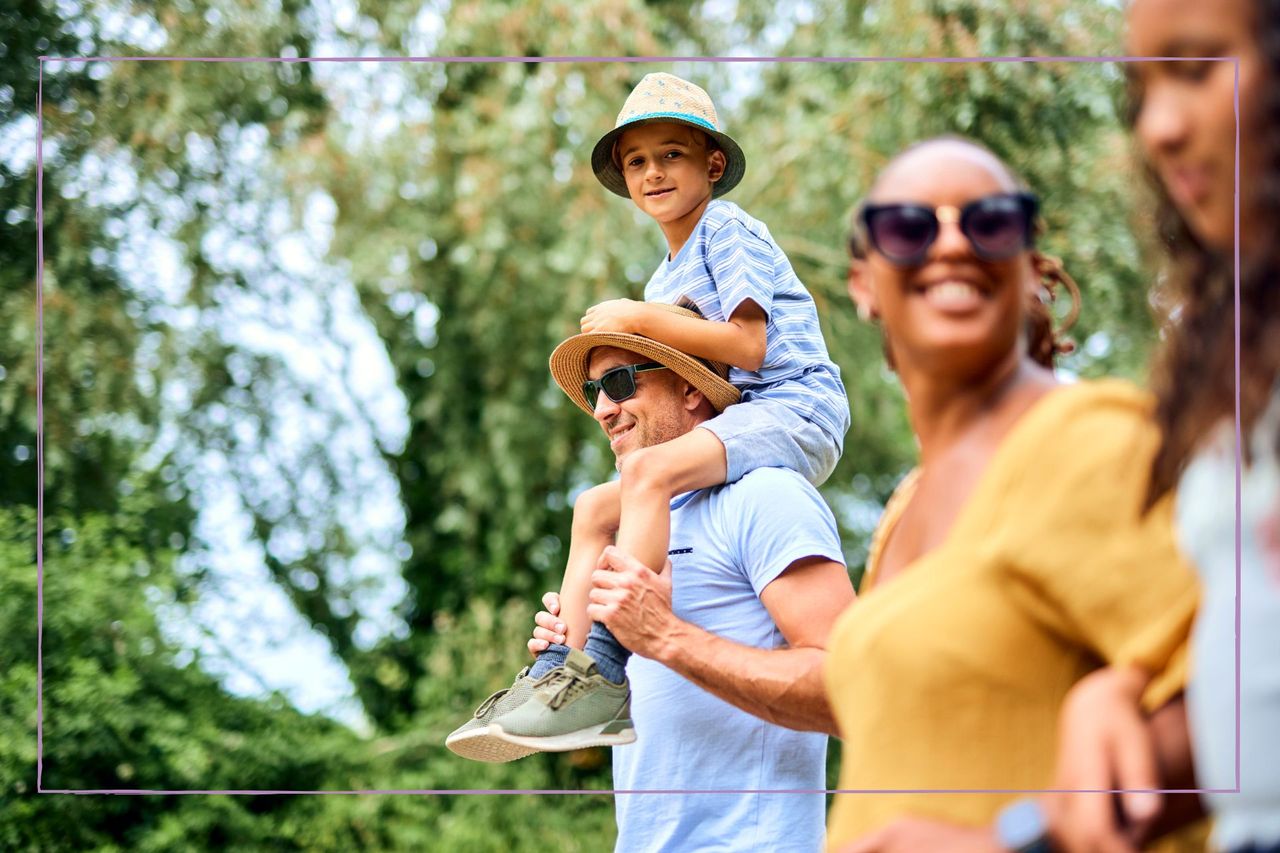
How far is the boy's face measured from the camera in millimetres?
3344

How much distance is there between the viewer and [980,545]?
1.67m

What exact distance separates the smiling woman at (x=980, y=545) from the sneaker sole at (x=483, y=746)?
3.92ft

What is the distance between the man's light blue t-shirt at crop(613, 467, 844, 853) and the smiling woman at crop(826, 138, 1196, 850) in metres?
1.09

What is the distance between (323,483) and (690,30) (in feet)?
11.9

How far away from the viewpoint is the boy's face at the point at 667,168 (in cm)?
334

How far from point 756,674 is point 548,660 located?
1.51 feet

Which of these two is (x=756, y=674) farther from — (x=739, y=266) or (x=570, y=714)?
(x=739, y=266)

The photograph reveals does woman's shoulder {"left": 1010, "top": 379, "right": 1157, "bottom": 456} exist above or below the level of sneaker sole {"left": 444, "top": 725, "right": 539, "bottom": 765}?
above

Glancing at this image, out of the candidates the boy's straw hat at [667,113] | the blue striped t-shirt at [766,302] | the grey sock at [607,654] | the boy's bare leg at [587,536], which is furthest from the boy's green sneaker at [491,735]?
the boy's straw hat at [667,113]

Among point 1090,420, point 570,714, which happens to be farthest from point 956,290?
point 570,714

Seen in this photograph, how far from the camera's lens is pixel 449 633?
960cm

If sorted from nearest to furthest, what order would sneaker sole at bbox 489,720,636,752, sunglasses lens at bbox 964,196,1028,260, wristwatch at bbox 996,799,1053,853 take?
wristwatch at bbox 996,799,1053,853, sunglasses lens at bbox 964,196,1028,260, sneaker sole at bbox 489,720,636,752

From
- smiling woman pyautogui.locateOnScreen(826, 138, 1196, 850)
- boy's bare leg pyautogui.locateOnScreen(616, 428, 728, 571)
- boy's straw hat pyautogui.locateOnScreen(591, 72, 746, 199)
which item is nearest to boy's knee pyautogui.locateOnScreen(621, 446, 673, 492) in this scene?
boy's bare leg pyautogui.locateOnScreen(616, 428, 728, 571)

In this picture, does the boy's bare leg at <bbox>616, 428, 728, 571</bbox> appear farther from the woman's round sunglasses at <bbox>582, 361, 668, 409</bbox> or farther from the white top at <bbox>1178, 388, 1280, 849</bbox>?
the white top at <bbox>1178, 388, 1280, 849</bbox>
